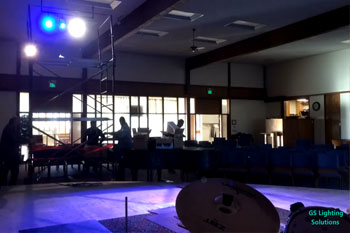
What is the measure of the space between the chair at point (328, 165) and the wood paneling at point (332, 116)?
691 cm

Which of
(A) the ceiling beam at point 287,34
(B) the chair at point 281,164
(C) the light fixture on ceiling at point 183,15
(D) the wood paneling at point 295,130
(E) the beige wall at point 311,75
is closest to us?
(B) the chair at point 281,164

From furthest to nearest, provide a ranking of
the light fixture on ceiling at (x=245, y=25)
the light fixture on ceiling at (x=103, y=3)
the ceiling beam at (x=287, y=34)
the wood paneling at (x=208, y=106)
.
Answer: the wood paneling at (x=208, y=106) < the light fixture on ceiling at (x=245, y=25) < the ceiling beam at (x=287, y=34) < the light fixture on ceiling at (x=103, y=3)

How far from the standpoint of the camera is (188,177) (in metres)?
8.12

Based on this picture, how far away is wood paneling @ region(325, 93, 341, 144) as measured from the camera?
41.5ft

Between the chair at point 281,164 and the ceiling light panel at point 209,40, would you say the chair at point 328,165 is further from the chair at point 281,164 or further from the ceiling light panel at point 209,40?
the ceiling light panel at point 209,40

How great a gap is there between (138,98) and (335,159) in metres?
8.29

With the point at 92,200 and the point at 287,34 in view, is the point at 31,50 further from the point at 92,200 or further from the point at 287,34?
the point at 287,34

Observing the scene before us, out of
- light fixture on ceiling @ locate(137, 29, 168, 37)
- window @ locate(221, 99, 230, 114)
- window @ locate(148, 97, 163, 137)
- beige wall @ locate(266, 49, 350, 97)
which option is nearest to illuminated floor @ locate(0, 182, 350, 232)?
light fixture on ceiling @ locate(137, 29, 168, 37)

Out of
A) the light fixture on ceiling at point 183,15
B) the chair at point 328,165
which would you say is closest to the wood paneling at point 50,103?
the light fixture on ceiling at point 183,15

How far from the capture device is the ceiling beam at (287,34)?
27.3 feet

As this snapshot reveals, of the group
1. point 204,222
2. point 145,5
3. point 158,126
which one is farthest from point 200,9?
point 204,222

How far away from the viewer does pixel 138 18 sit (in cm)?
792

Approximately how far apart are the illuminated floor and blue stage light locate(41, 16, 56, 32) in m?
3.04

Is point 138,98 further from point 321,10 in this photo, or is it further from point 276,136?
point 321,10
